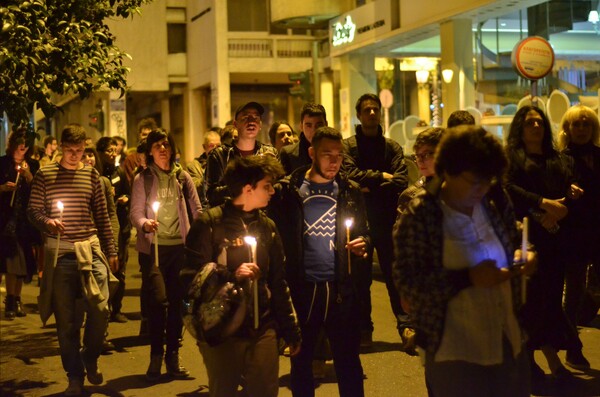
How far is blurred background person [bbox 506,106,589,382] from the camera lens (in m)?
7.68

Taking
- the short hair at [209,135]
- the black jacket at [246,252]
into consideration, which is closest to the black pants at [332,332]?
the black jacket at [246,252]

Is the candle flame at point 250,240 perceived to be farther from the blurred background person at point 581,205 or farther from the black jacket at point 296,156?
the blurred background person at point 581,205

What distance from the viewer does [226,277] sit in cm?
556

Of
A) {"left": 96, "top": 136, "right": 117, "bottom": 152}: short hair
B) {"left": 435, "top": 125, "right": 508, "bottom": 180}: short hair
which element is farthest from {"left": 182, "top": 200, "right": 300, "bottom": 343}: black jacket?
{"left": 96, "top": 136, "right": 117, "bottom": 152}: short hair

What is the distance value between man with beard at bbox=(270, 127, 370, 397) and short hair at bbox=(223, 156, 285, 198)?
2.70 feet

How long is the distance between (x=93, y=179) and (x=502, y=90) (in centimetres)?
1324

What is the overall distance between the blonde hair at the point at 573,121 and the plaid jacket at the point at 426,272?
13.4 feet

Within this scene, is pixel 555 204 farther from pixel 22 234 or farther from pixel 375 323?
pixel 22 234

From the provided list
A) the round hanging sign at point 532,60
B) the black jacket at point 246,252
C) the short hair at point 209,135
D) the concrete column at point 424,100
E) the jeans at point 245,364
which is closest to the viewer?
the jeans at point 245,364

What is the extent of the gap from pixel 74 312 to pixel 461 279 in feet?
14.4

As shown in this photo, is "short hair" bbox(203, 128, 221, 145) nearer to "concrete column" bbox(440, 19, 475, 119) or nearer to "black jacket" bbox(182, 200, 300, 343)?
Answer: "black jacket" bbox(182, 200, 300, 343)

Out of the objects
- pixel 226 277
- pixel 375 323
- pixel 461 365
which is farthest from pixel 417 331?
pixel 375 323

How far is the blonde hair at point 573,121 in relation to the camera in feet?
27.8

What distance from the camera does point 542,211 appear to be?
7.70 m
